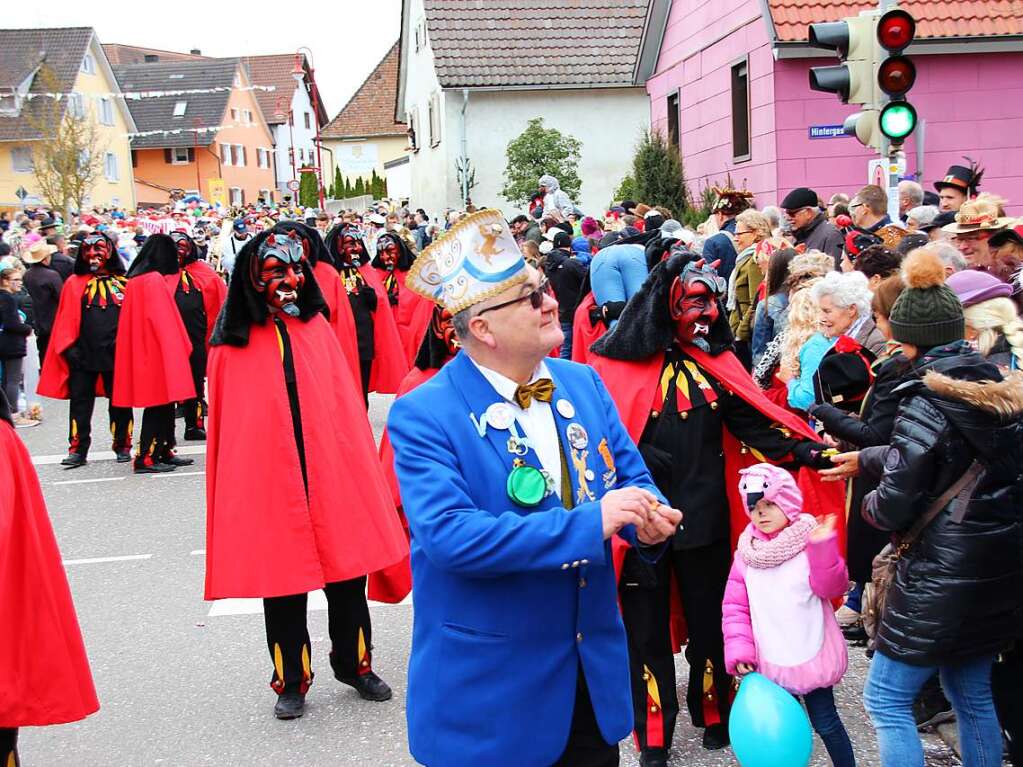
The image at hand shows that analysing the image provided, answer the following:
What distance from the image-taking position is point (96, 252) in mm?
11492

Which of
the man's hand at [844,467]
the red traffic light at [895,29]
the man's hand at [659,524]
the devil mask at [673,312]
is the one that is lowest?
the man's hand at [844,467]

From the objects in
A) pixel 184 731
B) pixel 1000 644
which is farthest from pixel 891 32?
Answer: pixel 184 731

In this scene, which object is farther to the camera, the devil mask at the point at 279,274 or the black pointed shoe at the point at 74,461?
the black pointed shoe at the point at 74,461

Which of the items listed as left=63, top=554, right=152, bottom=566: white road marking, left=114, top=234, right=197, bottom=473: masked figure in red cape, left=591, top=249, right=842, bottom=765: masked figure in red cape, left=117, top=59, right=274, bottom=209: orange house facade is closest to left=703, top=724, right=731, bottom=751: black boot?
left=591, top=249, right=842, bottom=765: masked figure in red cape

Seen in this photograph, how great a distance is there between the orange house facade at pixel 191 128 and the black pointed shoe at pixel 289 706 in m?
66.7

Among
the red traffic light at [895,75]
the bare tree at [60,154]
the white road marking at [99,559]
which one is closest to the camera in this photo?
the white road marking at [99,559]

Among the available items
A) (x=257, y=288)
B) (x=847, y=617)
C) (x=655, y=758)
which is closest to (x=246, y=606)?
(x=257, y=288)

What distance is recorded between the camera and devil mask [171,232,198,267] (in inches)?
484

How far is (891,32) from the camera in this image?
30.3 ft

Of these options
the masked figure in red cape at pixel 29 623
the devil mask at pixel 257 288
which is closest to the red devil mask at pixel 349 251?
the devil mask at pixel 257 288

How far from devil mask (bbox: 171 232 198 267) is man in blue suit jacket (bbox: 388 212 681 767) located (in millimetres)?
9683

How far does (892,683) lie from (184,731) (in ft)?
10.6

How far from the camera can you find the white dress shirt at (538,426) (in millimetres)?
3125

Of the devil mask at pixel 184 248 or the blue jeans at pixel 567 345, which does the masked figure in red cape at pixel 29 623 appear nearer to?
the blue jeans at pixel 567 345
